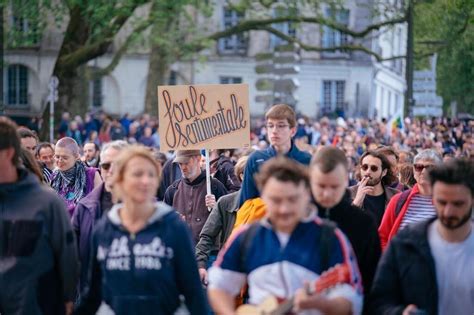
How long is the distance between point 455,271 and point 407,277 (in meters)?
0.26

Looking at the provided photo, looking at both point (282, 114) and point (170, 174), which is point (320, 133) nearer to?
point (170, 174)

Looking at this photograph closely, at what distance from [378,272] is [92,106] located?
5900 centimetres

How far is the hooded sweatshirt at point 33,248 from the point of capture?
308 inches

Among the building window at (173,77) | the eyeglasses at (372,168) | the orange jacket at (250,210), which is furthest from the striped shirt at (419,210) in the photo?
the building window at (173,77)

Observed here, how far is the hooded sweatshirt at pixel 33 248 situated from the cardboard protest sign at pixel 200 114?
203 inches

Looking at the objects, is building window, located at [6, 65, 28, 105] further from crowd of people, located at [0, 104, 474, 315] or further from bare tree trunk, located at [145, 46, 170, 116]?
crowd of people, located at [0, 104, 474, 315]

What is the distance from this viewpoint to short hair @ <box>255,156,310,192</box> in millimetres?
6769

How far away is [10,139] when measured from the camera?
7.86 m

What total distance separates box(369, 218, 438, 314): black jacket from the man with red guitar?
38cm

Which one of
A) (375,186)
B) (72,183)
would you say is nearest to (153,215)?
(375,186)

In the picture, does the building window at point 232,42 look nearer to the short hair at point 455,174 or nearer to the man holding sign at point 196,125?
the man holding sign at point 196,125

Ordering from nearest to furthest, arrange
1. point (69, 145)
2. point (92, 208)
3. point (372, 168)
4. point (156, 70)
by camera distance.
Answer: point (92, 208), point (372, 168), point (69, 145), point (156, 70)

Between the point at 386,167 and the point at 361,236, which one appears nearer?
the point at 361,236

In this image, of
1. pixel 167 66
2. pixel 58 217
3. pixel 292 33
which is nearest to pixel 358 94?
pixel 292 33
